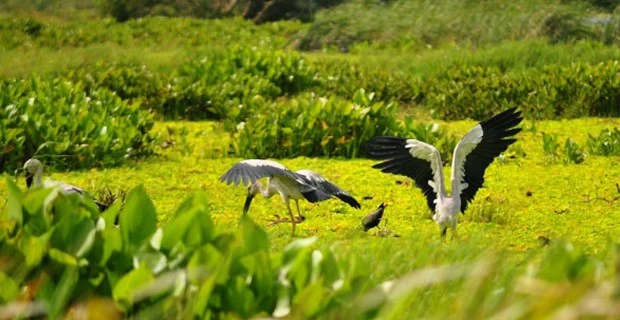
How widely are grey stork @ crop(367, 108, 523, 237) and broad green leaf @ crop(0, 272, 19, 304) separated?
3130 millimetres

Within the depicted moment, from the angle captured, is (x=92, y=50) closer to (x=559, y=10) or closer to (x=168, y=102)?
(x=168, y=102)

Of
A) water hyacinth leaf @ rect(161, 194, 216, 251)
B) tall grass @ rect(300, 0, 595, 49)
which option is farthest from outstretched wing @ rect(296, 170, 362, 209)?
tall grass @ rect(300, 0, 595, 49)

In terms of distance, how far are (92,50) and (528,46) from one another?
5.75m

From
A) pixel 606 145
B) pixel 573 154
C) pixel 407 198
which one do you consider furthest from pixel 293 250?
pixel 606 145

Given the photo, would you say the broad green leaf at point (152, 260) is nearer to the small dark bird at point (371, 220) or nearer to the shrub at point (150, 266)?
the shrub at point (150, 266)

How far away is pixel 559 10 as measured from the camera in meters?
17.7

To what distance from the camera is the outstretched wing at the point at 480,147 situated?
5.79 m

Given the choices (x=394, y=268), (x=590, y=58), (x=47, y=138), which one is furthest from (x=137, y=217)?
(x=590, y=58)

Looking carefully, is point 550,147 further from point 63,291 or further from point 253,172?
point 63,291

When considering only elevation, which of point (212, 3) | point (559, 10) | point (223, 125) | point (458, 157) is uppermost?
point (458, 157)

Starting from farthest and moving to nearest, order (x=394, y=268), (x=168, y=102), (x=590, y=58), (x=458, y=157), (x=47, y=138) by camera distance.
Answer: (x=590, y=58), (x=168, y=102), (x=47, y=138), (x=458, y=157), (x=394, y=268)

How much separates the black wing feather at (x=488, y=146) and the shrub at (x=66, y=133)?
3154mm

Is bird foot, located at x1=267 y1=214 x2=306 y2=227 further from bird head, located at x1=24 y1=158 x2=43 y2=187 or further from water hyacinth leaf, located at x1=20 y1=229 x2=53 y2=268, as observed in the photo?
water hyacinth leaf, located at x1=20 y1=229 x2=53 y2=268

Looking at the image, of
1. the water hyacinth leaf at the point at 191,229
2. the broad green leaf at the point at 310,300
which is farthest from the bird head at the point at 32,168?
the broad green leaf at the point at 310,300
